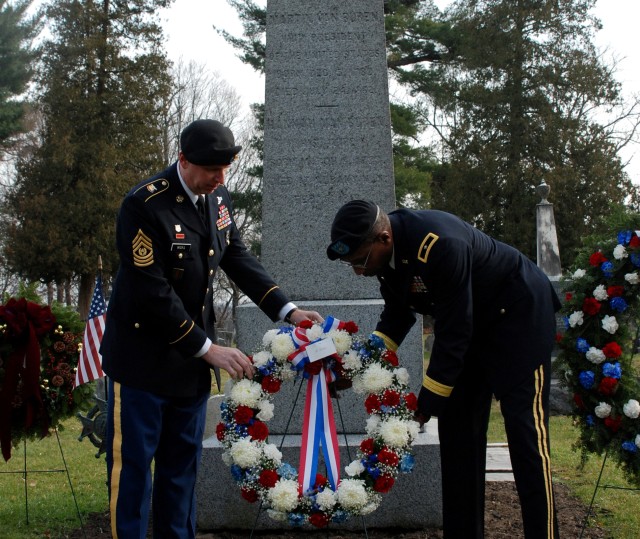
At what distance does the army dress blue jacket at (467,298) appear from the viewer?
3.27m

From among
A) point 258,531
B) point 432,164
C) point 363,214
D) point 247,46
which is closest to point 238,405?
point 363,214

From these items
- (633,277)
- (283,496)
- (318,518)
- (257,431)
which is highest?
(633,277)

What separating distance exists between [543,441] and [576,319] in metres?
1.55

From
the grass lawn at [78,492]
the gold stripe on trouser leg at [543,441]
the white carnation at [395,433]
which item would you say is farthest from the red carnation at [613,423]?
the white carnation at [395,433]

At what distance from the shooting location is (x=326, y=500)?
357 centimetres

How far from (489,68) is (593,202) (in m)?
6.52

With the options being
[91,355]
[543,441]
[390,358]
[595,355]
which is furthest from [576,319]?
[91,355]

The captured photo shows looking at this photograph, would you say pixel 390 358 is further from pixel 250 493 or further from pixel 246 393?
pixel 250 493

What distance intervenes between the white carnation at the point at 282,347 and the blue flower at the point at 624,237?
2241mm

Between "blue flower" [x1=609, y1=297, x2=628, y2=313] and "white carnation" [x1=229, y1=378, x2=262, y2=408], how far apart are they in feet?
7.51

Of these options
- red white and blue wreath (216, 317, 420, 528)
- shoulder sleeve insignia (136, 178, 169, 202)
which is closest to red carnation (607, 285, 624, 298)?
red white and blue wreath (216, 317, 420, 528)

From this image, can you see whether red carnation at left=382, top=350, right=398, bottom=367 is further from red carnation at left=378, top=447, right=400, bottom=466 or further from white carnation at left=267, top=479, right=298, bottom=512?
white carnation at left=267, top=479, right=298, bottom=512

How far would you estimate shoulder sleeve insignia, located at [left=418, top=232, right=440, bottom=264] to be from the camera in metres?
3.25

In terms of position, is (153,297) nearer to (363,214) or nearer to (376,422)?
(363,214)
